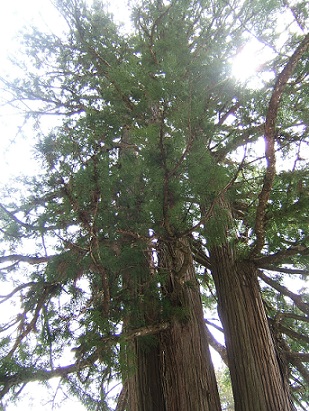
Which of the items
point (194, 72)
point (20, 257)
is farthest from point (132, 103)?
point (20, 257)

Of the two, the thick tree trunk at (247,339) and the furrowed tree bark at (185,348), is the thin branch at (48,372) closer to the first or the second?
the furrowed tree bark at (185,348)

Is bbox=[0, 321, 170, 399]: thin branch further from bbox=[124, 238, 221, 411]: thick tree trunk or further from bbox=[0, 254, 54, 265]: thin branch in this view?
bbox=[0, 254, 54, 265]: thin branch

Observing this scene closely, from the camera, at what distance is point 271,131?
2.29 metres

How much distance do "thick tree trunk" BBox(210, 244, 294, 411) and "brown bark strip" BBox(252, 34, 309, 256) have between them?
53 cm

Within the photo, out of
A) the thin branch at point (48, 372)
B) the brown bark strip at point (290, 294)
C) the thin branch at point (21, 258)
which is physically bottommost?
the thin branch at point (48, 372)

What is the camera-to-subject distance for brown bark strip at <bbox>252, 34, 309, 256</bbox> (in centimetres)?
208

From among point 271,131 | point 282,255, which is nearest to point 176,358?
point 282,255

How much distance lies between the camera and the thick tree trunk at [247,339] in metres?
2.88

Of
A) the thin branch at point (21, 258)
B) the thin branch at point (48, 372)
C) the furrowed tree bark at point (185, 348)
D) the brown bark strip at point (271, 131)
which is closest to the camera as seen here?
the brown bark strip at point (271, 131)

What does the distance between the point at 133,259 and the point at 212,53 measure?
7.93ft

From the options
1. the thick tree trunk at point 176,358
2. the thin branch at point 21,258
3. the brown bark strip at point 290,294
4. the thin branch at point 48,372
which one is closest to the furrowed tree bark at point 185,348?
the thick tree trunk at point 176,358

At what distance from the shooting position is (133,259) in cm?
305

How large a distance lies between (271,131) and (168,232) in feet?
3.34

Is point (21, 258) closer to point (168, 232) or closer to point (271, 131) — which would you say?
point (168, 232)
